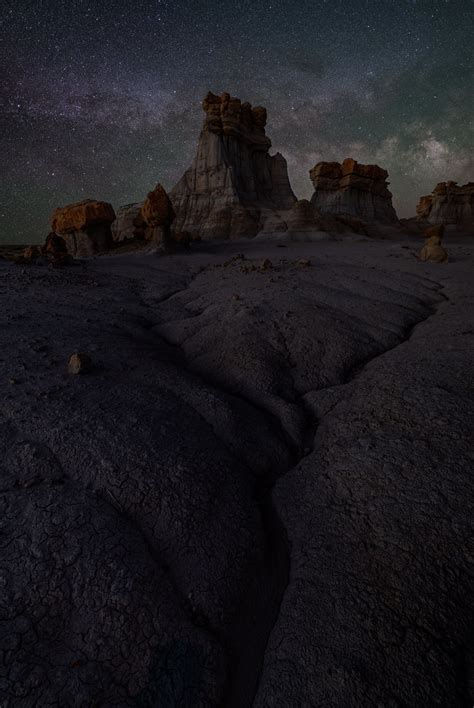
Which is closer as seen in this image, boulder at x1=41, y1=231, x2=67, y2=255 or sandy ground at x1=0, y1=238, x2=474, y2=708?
sandy ground at x1=0, y1=238, x2=474, y2=708

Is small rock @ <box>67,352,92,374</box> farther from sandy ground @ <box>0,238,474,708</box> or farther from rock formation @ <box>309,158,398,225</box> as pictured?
rock formation @ <box>309,158,398,225</box>

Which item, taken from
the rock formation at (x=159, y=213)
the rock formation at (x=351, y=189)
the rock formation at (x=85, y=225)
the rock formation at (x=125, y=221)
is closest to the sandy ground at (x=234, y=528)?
the rock formation at (x=159, y=213)

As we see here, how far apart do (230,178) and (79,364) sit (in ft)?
98.1

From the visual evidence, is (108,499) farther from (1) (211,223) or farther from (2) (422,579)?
(1) (211,223)

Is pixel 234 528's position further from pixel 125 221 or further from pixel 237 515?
pixel 125 221

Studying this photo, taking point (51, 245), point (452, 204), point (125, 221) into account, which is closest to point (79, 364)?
point (51, 245)

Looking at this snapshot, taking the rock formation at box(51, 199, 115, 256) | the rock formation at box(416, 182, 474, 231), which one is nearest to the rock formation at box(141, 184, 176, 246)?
the rock formation at box(51, 199, 115, 256)

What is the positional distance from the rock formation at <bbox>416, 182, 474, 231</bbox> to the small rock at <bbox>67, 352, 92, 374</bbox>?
62.2 metres

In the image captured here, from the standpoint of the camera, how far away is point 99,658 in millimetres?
1466

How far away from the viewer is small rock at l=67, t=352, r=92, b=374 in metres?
3.34

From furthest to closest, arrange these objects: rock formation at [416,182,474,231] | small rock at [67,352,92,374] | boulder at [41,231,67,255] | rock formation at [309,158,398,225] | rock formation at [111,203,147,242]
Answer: rock formation at [416,182,474,231] → rock formation at [309,158,398,225] → rock formation at [111,203,147,242] → boulder at [41,231,67,255] → small rock at [67,352,92,374]

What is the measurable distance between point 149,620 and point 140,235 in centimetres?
2269

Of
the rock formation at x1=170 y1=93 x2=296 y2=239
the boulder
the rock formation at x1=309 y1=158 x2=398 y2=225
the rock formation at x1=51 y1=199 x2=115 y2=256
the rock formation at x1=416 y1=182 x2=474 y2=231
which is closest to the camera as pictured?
the boulder

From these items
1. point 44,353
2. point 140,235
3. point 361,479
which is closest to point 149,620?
point 361,479
